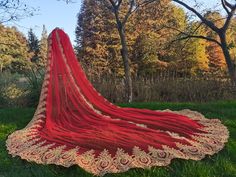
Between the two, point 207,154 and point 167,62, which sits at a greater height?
point 167,62

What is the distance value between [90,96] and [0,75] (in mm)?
7073

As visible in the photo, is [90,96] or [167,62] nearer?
[90,96]

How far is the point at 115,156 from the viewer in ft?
14.7

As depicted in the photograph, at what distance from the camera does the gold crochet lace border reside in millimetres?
4250

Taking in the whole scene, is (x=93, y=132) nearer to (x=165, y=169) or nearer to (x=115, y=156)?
(x=115, y=156)

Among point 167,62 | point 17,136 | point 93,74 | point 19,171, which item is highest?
point 167,62

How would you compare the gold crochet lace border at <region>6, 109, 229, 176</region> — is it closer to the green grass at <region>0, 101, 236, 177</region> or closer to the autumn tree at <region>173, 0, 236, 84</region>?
the green grass at <region>0, 101, 236, 177</region>

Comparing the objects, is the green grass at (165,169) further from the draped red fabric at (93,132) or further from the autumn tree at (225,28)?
the autumn tree at (225,28)

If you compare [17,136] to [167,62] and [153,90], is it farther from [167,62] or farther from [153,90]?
[167,62]

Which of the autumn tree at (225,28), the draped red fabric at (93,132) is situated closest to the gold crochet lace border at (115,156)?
the draped red fabric at (93,132)

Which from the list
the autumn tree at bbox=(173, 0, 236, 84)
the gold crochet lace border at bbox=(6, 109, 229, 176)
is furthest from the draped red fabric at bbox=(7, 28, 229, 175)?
the autumn tree at bbox=(173, 0, 236, 84)

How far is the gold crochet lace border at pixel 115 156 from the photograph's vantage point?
4.25 metres

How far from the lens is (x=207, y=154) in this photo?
4.60 m

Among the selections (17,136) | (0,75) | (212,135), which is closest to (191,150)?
(212,135)
